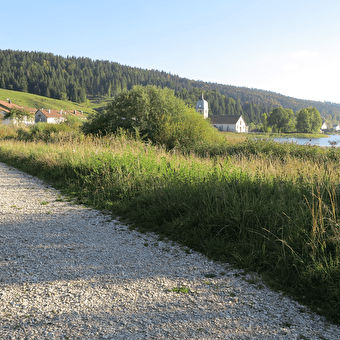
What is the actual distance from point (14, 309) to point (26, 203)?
15.5 ft

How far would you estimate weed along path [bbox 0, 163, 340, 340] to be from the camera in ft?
8.45

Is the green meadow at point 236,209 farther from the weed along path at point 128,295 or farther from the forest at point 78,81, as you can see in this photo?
the forest at point 78,81

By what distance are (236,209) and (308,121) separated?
92920mm

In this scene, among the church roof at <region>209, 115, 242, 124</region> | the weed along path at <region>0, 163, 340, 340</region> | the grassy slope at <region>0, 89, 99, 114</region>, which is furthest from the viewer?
the grassy slope at <region>0, 89, 99, 114</region>

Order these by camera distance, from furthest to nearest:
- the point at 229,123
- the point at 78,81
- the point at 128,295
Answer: the point at 78,81 < the point at 229,123 < the point at 128,295

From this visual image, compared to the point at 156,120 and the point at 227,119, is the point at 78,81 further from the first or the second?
the point at 156,120

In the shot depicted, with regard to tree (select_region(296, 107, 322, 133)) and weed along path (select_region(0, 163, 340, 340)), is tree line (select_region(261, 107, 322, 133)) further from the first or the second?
weed along path (select_region(0, 163, 340, 340))

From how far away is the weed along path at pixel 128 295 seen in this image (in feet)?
8.45

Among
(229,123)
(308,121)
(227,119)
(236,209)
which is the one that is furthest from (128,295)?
(227,119)

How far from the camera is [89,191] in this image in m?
7.70

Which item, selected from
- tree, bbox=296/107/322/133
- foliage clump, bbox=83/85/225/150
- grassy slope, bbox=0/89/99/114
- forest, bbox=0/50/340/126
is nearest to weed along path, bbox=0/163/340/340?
foliage clump, bbox=83/85/225/150

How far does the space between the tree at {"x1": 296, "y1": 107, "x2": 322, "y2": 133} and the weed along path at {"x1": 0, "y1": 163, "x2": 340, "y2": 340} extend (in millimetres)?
92252

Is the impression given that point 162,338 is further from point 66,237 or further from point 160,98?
point 160,98

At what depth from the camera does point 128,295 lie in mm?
3131
